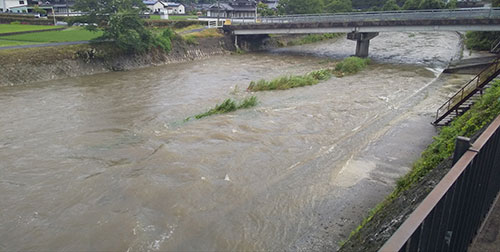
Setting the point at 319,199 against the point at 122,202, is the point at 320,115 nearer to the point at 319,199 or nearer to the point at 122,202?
the point at 319,199

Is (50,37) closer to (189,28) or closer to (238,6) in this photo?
(189,28)

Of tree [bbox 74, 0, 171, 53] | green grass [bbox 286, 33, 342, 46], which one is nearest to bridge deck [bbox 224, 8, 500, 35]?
green grass [bbox 286, 33, 342, 46]

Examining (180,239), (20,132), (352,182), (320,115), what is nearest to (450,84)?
(320,115)

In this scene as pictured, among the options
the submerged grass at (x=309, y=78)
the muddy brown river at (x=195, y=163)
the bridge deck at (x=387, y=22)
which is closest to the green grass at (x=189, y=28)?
the bridge deck at (x=387, y=22)

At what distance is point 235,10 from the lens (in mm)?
65875

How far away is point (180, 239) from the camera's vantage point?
9242 millimetres

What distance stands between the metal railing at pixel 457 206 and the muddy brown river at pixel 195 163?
509 cm

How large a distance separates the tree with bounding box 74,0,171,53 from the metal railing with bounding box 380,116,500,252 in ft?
111

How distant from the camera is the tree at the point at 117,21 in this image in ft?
110

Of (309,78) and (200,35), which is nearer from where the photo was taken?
(309,78)

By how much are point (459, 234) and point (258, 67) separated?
3399 cm

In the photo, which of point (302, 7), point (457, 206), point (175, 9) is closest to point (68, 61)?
point (457, 206)

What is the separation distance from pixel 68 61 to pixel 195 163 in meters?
23.1

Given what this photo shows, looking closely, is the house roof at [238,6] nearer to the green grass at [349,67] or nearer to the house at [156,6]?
the house at [156,6]
